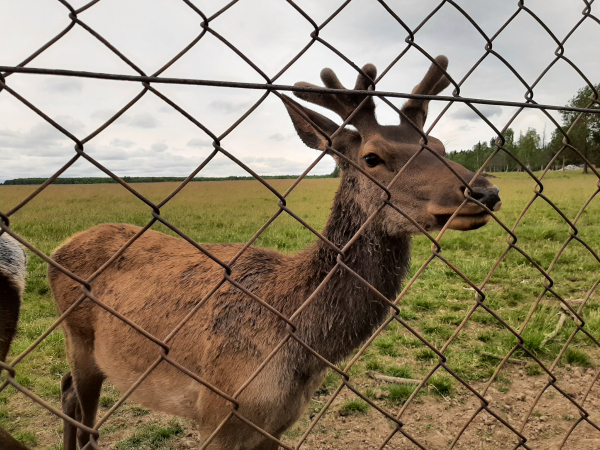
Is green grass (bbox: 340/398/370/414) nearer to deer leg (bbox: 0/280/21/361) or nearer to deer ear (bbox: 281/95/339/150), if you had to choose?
deer ear (bbox: 281/95/339/150)

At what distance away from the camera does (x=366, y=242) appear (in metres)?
2.46

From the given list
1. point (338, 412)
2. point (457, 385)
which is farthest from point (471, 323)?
point (338, 412)

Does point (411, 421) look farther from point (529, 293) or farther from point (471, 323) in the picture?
point (529, 293)

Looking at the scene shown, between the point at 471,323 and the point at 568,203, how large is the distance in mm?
9459

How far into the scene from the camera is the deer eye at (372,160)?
2.36m

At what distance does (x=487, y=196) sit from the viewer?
175cm

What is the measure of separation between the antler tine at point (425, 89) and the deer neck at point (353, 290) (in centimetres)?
66

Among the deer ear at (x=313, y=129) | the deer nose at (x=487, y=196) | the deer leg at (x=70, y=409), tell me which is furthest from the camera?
the deer leg at (x=70, y=409)

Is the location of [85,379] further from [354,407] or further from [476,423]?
[476,423]

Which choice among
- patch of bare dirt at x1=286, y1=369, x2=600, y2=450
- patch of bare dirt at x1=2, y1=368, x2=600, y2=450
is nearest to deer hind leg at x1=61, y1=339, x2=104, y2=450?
patch of bare dirt at x1=2, y1=368, x2=600, y2=450

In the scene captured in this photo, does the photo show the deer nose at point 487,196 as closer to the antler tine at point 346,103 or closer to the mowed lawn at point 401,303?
the mowed lawn at point 401,303

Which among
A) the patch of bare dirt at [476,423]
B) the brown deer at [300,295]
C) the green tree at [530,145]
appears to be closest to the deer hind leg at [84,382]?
the brown deer at [300,295]

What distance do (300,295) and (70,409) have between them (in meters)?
2.57

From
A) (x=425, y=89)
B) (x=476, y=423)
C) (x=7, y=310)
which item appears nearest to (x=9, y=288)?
(x=7, y=310)
